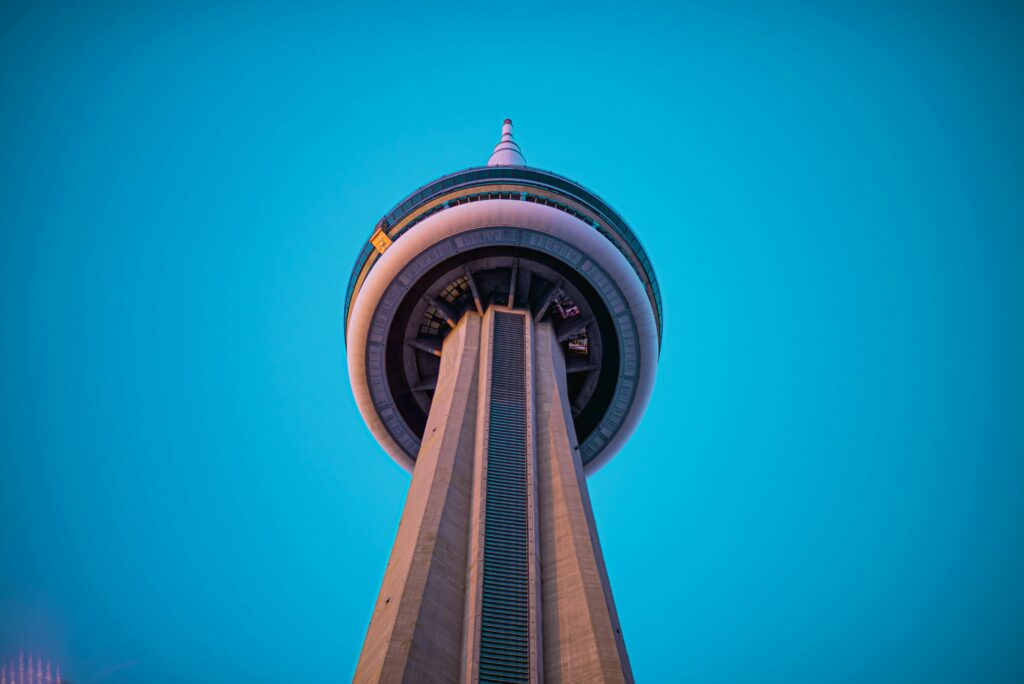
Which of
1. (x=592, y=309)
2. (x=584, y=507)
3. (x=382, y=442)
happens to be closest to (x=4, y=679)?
(x=382, y=442)

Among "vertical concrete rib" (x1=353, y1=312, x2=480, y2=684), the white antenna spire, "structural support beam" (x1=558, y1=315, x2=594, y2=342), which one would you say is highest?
the white antenna spire

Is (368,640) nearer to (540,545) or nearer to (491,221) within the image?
(540,545)

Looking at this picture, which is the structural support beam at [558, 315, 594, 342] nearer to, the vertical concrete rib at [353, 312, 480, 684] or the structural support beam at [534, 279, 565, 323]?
the structural support beam at [534, 279, 565, 323]

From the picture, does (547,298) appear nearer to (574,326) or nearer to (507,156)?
(574,326)

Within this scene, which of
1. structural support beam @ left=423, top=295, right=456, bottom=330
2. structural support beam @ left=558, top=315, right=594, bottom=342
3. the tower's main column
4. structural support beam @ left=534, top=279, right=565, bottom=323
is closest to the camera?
the tower's main column

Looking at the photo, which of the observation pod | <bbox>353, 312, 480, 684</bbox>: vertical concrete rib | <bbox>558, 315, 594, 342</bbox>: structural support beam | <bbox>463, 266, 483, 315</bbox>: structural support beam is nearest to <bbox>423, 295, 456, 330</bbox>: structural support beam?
the observation pod
